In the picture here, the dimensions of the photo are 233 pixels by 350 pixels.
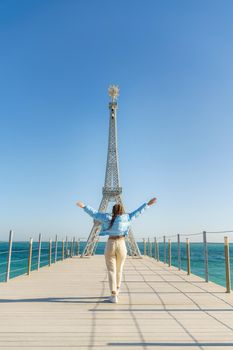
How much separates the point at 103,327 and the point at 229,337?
115 cm

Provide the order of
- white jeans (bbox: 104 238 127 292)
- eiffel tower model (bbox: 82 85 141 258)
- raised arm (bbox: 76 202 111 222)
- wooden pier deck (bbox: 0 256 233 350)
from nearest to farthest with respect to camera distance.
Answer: wooden pier deck (bbox: 0 256 233 350) → white jeans (bbox: 104 238 127 292) → raised arm (bbox: 76 202 111 222) → eiffel tower model (bbox: 82 85 141 258)

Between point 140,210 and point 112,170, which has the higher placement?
point 112,170

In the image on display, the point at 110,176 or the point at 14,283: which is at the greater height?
the point at 110,176

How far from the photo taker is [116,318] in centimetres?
358

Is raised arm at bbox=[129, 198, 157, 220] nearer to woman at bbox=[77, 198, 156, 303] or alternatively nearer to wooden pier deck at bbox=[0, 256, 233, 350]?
woman at bbox=[77, 198, 156, 303]

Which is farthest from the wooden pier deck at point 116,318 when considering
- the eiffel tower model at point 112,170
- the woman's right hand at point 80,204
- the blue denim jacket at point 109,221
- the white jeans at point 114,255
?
the eiffel tower model at point 112,170

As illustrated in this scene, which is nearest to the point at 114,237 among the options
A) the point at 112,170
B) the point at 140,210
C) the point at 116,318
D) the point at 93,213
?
the point at 93,213

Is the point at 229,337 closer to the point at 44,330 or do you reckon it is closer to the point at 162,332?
the point at 162,332

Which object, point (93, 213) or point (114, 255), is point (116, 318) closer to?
point (114, 255)

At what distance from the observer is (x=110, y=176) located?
95.9 feet

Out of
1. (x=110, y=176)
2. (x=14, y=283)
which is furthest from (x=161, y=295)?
(x=110, y=176)

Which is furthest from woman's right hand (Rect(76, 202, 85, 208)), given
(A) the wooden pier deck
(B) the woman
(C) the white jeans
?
(A) the wooden pier deck

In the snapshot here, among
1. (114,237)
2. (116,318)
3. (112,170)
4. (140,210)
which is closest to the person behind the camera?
(116,318)

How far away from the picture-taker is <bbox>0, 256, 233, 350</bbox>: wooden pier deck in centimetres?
273
